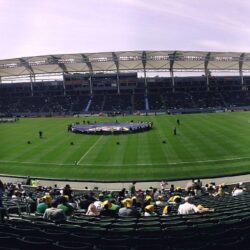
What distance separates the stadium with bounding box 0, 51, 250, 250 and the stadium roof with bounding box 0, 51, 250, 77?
34 cm

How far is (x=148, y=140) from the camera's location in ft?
177

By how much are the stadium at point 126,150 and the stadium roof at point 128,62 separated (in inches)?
13.3

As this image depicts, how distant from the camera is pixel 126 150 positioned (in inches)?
1858

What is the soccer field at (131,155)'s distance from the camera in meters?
36.6

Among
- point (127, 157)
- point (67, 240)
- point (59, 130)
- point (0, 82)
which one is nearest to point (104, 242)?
point (67, 240)

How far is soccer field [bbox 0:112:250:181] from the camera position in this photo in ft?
120

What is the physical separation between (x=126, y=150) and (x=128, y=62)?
239 ft

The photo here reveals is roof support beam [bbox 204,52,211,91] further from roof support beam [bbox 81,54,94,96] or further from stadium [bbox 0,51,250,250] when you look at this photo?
roof support beam [bbox 81,54,94,96]

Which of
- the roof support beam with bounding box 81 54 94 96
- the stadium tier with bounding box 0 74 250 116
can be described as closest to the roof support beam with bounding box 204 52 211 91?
the stadium tier with bounding box 0 74 250 116

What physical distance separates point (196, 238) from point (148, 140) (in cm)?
4595

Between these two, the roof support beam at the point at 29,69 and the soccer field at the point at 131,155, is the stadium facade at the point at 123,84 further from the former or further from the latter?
the soccer field at the point at 131,155

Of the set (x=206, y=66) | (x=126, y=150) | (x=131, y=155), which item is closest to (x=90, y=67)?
(x=206, y=66)

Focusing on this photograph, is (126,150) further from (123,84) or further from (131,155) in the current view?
(123,84)

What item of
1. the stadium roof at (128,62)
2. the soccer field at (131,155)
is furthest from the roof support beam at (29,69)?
the soccer field at (131,155)
